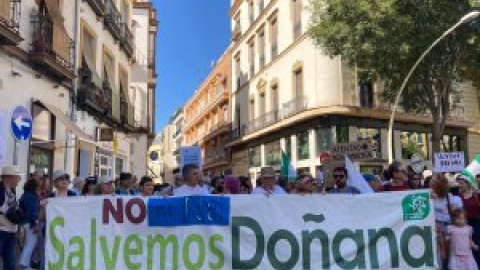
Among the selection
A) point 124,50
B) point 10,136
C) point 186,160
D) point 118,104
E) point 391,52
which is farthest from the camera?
point 124,50

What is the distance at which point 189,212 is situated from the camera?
285 inches

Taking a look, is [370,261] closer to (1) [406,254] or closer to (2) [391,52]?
(1) [406,254]

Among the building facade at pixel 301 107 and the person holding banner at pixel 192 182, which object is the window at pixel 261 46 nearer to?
the building facade at pixel 301 107

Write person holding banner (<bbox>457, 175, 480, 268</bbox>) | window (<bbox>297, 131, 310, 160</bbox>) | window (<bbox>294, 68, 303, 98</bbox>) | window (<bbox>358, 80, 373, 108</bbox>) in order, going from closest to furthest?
person holding banner (<bbox>457, 175, 480, 268</bbox>)
window (<bbox>358, 80, 373, 108</bbox>)
window (<bbox>297, 131, 310, 160</bbox>)
window (<bbox>294, 68, 303, 98</bbox>)

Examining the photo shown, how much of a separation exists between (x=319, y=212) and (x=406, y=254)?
46.7 inches

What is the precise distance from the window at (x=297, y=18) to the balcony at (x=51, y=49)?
56.2 feet

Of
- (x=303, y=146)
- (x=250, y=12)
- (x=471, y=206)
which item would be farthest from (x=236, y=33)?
(x=471, y=206)

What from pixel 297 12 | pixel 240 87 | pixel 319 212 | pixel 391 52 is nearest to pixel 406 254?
pixel 319 212

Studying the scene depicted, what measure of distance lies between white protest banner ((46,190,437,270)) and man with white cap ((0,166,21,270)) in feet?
3.37

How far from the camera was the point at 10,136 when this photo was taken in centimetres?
1364

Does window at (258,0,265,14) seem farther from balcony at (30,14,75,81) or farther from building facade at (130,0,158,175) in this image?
Answer: balcony at (30,14,75,81)

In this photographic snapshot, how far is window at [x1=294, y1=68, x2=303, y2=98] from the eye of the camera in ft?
107

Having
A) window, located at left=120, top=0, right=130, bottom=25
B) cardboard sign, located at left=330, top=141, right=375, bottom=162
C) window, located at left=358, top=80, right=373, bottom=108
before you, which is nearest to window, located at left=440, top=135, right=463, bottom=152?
window, located at left=358, top=80, right=373, bottom=108

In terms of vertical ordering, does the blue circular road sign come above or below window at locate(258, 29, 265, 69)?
below
